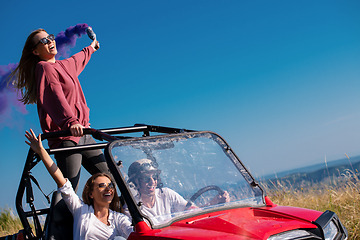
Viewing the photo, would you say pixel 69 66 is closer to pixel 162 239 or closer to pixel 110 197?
pixel 110 197

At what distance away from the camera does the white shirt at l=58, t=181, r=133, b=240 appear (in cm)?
239

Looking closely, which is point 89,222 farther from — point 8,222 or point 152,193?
point 8,222

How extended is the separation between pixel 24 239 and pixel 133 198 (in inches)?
58.6

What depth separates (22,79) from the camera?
143 inches

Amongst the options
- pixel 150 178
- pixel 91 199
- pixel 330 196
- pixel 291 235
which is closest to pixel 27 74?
pixel 91 199

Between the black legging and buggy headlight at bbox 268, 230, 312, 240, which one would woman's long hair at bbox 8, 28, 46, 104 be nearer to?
the black legging

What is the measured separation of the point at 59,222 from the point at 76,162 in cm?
65

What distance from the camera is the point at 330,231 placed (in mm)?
1968

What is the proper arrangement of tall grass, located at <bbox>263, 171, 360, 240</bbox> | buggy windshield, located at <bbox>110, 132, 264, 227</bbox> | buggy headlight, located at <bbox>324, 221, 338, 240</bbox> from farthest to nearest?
tall grass, located at <bbox>263, 171, 360, 240</bbox> → buggy windshield, located at <bbox>110, 132, 264, 227</bbox> → buggy headlight, located at <bbox>324, 221, 338, 240</bbox>

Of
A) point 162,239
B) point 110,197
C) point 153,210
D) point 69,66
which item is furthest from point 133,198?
point 69,66

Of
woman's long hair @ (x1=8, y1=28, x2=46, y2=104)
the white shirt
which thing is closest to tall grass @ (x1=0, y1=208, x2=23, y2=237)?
woman's long hair @ (x1=8, y1=28, x2=46, y2=104)

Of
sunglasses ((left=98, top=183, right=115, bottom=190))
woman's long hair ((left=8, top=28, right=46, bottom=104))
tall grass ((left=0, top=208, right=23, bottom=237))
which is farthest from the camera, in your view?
tall grass ((left=0, top=208, right=23, bottom=237))

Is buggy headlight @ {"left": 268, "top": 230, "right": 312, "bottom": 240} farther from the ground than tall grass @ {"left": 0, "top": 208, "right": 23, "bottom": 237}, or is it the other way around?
tall grass @ {"left": 0, "top": 208, "right": 23, "bottom": 237}

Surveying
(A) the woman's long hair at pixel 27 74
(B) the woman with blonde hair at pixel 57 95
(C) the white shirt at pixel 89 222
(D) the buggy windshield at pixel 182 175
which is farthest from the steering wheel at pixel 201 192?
(A) the woman's long hair at pixel 27 74
